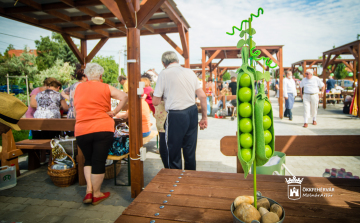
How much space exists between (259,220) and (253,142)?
1.02 ft

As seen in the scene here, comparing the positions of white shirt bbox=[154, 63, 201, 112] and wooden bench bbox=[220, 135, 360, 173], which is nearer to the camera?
wooden bench bbox=[220, 135, 360, 173]

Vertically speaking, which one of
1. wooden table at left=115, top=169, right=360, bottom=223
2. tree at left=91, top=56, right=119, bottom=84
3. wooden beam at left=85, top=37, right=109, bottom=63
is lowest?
wooden table at left=115, top=169, right=360, bottom=223

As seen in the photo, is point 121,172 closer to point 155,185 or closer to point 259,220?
point 155,185

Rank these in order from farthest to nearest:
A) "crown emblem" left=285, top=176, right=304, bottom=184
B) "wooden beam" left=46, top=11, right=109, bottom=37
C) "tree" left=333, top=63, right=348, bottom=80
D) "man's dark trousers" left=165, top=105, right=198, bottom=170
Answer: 1. "tree" left=333, top=63, right=348, bottom=80
2. "wooden beam" left=46, top=11, right=109, bottom=37
3. "man's dark trousers" left=165, top=105, right=198, bottom=170
4. "crown emblem" left=285, top=176, right=304, bottom=184

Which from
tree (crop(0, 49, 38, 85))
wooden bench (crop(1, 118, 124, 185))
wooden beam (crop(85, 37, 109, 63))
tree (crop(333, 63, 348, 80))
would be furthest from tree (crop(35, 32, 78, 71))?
tree (crop(333, 63, 348, 80))

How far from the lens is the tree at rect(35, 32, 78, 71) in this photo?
32469 millimetres

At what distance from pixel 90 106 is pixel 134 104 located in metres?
0.56

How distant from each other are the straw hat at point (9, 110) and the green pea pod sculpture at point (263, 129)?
213 centimetres

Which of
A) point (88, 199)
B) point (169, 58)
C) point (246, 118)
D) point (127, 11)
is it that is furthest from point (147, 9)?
point (88, 199)

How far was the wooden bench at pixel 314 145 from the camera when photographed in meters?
2.08

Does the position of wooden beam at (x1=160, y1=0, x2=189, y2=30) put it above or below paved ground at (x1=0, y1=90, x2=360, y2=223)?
above

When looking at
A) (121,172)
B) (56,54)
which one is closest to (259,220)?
(121,172)

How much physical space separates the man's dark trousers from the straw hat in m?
1.50

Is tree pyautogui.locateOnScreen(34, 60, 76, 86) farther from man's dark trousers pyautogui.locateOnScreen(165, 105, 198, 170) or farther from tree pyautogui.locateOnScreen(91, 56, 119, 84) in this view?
man's dark trousers pyautogui.locateOnScreen(165, 105, 198, 170)
